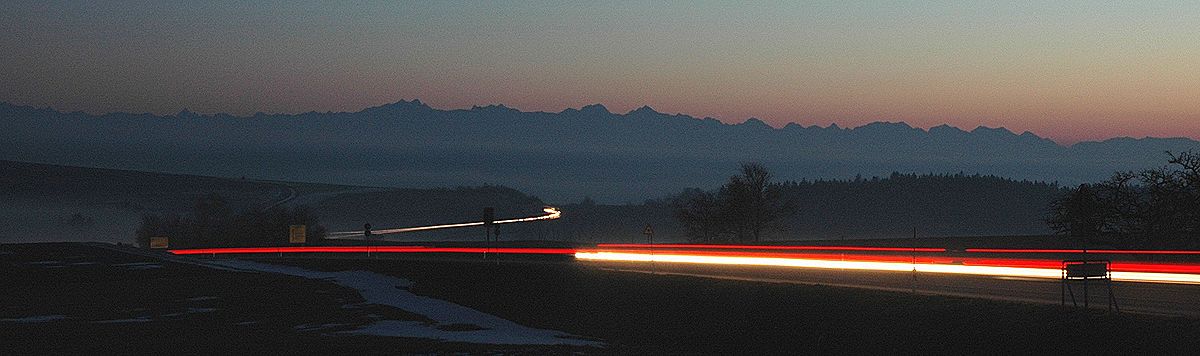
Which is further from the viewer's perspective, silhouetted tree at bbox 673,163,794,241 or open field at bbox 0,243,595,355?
silhouetted tree at bbox 673,163,794,241

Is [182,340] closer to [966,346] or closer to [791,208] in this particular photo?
[966,346]

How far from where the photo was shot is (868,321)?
33.8 metres

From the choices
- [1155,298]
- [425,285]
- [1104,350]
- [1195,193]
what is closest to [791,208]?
[1195,193]

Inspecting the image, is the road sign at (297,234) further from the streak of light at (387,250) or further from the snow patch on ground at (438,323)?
the snow patch on ground at (438,323)

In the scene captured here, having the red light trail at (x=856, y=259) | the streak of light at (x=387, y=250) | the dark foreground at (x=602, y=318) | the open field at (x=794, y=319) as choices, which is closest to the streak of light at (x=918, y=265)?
the red light trail at (x=856, y=259)

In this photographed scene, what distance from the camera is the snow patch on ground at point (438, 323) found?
115ft

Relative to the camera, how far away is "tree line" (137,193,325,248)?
433ft

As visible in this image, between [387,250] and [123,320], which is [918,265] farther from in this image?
[387,250]

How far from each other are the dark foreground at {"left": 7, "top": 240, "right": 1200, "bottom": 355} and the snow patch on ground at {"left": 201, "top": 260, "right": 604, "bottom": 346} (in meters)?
0.84

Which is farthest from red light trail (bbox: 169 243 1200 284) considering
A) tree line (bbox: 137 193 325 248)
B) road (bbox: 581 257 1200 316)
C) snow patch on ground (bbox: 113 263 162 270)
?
tree line (bbox: 137 193 325 248)

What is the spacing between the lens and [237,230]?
446 ft

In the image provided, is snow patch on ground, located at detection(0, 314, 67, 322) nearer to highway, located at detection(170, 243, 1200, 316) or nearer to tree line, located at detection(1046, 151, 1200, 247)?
highway, located at detection(170, 243, 1200, 316)

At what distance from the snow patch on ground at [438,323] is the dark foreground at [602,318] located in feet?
2.77

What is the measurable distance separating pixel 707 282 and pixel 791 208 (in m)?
63.0
